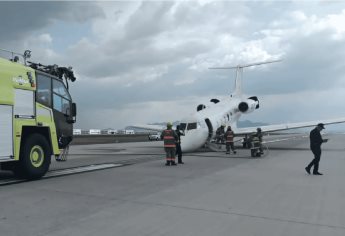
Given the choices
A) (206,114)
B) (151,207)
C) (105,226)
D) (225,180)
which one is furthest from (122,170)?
(206,114)

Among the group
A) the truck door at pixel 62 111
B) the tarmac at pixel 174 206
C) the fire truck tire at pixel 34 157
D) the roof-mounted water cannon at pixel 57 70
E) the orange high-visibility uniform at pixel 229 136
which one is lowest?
the tarmac at pixel 174 206

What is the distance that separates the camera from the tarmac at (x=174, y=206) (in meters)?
5.80

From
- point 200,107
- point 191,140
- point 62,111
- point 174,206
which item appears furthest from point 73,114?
point 200,107

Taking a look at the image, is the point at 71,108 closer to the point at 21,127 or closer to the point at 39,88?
the point at 39,88

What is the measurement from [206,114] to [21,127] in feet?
56.1

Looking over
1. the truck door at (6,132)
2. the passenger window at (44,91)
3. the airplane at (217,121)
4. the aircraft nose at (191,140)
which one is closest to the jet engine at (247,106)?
the airplane at (217,121)

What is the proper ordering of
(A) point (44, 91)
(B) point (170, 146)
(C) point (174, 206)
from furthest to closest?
(B) point (170, 146), (A) point (44, 91), (C) point (174, 206)

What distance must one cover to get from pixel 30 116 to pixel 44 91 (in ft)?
3.79

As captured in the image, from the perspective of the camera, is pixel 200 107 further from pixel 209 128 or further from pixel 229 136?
pixel 229 136

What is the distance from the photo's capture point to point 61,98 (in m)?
12.4

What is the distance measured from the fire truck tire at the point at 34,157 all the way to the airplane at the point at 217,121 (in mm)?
12501

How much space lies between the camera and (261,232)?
18.6ft

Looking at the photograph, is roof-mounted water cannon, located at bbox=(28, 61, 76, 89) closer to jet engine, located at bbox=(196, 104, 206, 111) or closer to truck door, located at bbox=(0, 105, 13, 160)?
truck door, located at bbox=(0, 105, 13, 160)

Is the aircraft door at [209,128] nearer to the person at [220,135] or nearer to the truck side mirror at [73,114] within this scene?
the person at [220,135]
